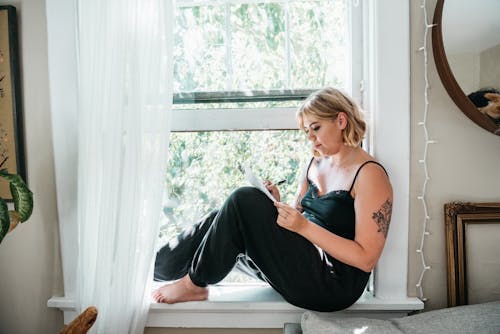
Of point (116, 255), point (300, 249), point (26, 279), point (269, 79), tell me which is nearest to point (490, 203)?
point (300, 249)

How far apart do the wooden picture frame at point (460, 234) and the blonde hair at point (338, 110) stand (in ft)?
1.46

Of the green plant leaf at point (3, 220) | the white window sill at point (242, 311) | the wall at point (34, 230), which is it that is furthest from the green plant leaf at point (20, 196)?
the white window sill at point (242, 311)

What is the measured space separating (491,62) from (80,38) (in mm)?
1489

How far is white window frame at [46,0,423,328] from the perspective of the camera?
155 centimetres

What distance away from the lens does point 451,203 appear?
5.15 feet

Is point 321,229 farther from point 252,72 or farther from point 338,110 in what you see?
point 252,72

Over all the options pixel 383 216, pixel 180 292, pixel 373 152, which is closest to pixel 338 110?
pixel 373 152

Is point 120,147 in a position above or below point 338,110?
below

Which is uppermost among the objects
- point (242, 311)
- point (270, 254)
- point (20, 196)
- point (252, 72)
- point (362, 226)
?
point (252, 72)

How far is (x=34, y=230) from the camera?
1683 mm

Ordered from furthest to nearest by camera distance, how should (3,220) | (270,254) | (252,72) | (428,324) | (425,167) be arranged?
(252,72) < (425,167) < (270,254) < (428,324) < (3,220)

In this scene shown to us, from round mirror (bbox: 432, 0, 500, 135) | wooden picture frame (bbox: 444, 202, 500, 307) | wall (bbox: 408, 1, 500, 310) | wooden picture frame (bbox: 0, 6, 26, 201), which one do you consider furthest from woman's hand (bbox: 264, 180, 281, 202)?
wooden picture frame (bbox: 0, 6, 26, 201)

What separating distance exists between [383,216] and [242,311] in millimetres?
661

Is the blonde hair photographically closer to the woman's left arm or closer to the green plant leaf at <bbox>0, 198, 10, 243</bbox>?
the woman's left arm
